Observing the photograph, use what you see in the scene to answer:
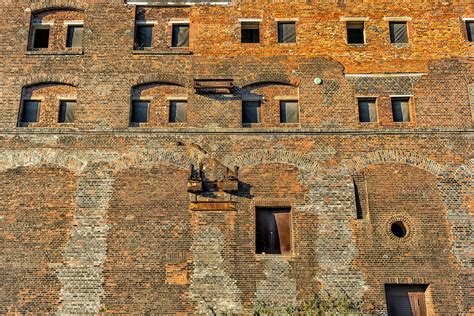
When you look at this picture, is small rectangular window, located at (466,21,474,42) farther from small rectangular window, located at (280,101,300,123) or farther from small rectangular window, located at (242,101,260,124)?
small rectangular window, located at (242,101,260,124)

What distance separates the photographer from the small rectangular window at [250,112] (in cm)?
1712

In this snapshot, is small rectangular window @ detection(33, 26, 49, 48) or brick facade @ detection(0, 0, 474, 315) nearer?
brick facade @ detection(0, 0, 474, 315)

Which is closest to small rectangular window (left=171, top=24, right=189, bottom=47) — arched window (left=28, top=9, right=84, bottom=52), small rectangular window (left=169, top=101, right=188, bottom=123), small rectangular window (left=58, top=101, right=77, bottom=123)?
small rectangular window (left=169, top=101, right=188, bottom=123)

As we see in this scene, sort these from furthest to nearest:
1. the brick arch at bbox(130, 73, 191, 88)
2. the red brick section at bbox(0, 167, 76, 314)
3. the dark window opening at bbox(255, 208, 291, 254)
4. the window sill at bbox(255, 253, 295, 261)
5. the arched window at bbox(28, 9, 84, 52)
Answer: the arched window at bbox(28, 9, 84, 52) → the brick arch at bbox(130, 73, 191, 88) → the dark window opening at bbox(255, 208, 291, 254) → the window sill at bbox(255, 253, 295, 261) → the red brick section at bbox(0, 167, 76, 314)

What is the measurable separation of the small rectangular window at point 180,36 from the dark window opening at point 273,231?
6.56m

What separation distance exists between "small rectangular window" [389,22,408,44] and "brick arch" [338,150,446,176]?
4.23 metres

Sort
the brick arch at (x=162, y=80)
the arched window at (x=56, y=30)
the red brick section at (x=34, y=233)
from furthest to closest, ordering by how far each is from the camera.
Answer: the arched window at (x=56, y=30) → the brick arch at (x=162, y=80) → the red brick section at (x=34, y=233)

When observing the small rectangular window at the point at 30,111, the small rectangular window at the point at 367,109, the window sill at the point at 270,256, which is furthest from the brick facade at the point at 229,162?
the small rectangular window at the point at 367,109

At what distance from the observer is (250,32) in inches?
714

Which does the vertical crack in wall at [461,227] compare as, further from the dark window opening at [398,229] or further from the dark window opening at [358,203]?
the dark window opening at [358,203]

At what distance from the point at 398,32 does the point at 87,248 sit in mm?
12891

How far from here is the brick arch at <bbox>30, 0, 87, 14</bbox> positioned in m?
18.0

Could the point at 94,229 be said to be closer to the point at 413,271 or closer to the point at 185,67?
the point at 185,67

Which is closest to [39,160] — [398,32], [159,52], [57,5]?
[159,52]
